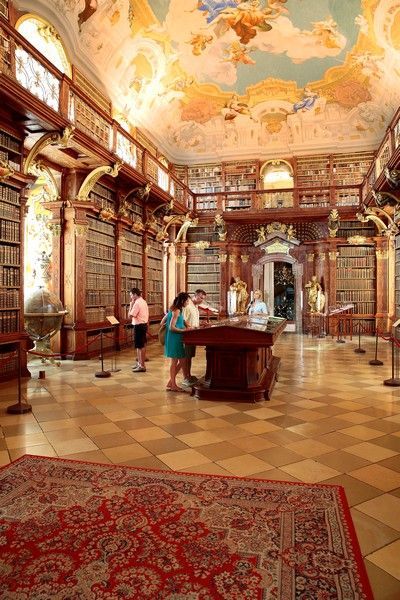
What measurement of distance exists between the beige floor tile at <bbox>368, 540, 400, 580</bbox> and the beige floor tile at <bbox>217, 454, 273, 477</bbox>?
1118mm

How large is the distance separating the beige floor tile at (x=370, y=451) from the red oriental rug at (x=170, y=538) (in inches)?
31.2

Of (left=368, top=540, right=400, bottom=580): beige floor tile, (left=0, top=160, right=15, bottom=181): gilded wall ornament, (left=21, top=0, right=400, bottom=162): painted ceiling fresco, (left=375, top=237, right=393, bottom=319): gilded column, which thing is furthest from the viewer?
(left=375, top=237, right=393, bottom=319): gilded column

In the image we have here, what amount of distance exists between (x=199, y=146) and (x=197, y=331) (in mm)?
12264

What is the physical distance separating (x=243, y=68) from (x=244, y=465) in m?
13.0

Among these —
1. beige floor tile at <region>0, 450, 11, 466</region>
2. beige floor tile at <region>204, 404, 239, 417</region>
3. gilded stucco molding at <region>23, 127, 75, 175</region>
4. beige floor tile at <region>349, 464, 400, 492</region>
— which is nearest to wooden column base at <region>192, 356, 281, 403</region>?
beige floor tile at <region>204, 404, 239, 417</region>

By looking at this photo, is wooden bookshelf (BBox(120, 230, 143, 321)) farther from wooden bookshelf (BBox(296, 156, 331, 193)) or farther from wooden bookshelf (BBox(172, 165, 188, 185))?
wooden bookshelf (BBox(296, 156, 331, 193))

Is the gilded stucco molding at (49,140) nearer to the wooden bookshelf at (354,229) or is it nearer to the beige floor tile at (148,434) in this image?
the beige floor tile at (148,434)

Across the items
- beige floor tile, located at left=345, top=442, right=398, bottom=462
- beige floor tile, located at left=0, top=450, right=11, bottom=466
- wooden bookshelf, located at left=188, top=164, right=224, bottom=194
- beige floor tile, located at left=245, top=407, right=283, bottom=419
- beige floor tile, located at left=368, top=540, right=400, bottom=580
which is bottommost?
beige floor tile, located at left=345, top=442, right=398, bottom=462

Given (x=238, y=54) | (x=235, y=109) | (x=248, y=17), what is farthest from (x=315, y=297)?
(x=248, y=17)

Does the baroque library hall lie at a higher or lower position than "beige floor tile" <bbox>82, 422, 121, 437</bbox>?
higher

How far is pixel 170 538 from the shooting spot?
7.47 ft

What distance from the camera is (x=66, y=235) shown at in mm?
8703

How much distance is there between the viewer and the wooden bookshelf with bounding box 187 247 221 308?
15.8 m

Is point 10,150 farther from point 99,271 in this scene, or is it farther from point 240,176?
point 240,176
